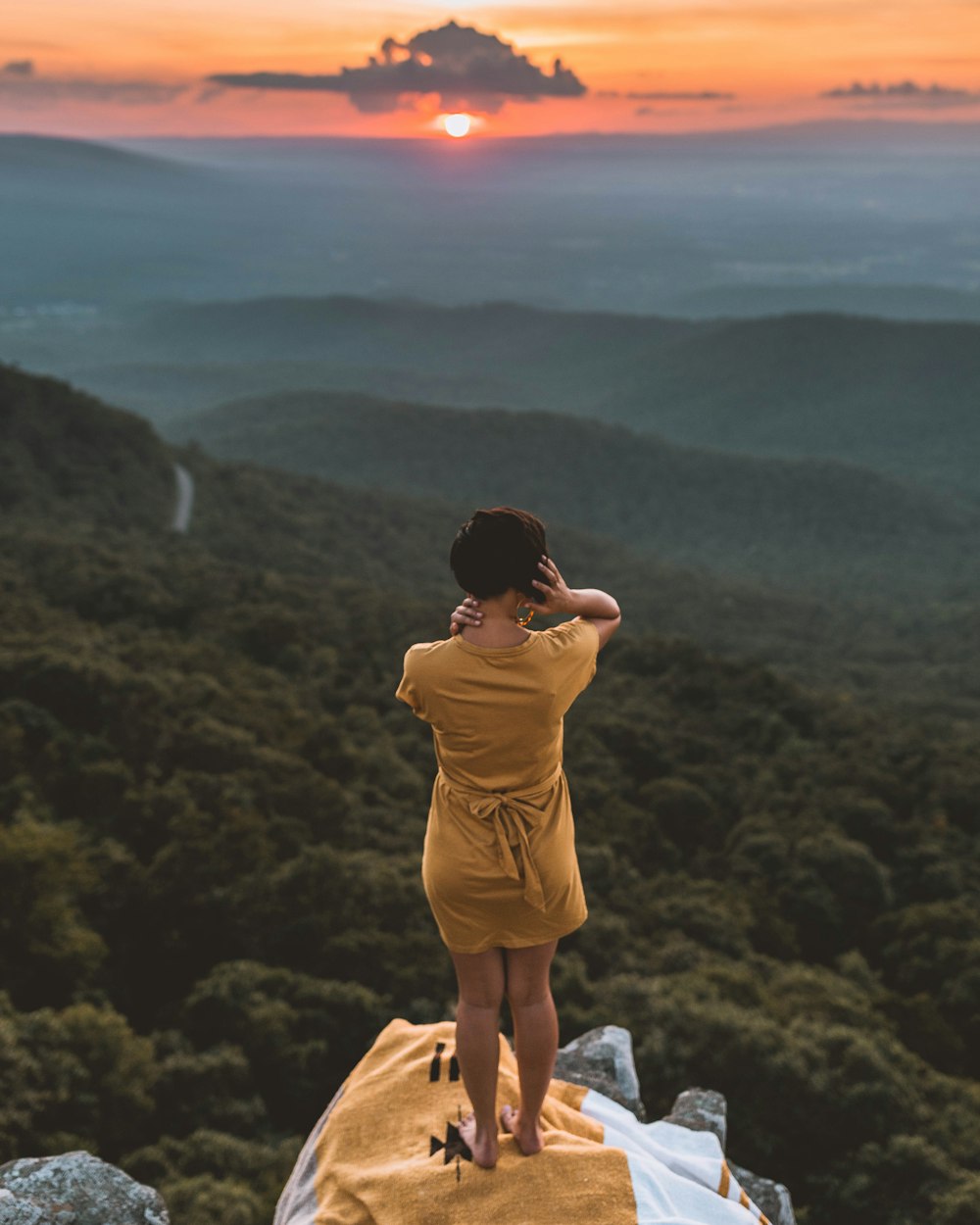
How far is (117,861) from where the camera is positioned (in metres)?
11.9

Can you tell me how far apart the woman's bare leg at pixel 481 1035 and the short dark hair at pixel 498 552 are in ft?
5.82

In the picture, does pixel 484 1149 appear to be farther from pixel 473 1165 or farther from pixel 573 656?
pixel 573 656

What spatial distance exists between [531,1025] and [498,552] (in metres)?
2.36

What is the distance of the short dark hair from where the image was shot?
13.8 ft

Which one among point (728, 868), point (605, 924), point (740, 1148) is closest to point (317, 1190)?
point (740, 1148)

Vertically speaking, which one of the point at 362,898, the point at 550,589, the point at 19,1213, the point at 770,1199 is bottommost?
the point at 362,898

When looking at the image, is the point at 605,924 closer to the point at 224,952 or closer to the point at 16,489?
the point at 224,952

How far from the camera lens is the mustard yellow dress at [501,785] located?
4328 millimetres

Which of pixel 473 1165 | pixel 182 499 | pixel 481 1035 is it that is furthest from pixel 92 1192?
pixel 182 499

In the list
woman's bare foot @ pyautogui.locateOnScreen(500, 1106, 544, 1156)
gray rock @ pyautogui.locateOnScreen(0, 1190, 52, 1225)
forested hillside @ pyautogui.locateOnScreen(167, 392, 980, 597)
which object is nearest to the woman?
woman's bare foot @ pyautogui.locateOnScreen(500, 1106, 544, 1156)

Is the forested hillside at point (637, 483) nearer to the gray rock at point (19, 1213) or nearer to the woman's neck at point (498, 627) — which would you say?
the woman's neck at point (498, 627)

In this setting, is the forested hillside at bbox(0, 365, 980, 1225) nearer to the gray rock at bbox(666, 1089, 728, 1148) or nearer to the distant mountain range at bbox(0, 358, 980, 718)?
the gray rock at bbox(666, 1089, 728, 1148)

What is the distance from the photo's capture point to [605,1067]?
22.2 ft

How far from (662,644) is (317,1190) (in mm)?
29873
